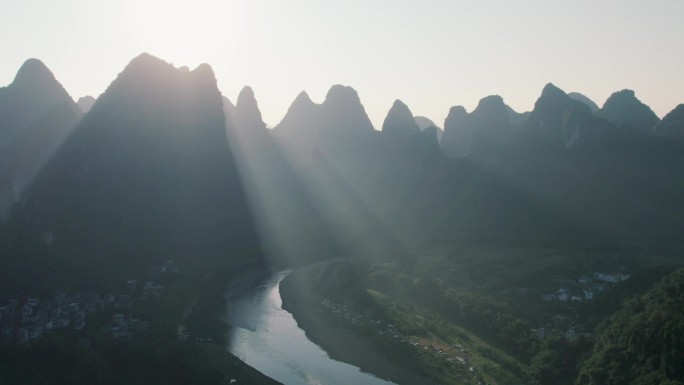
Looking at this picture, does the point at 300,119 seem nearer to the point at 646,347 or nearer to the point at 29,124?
the point at 29,124

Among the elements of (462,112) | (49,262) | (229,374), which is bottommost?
(229,374)

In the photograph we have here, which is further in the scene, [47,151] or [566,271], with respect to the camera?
[47,151]

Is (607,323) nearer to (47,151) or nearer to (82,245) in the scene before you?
(82,245)

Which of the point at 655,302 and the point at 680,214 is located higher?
the point at 680,214

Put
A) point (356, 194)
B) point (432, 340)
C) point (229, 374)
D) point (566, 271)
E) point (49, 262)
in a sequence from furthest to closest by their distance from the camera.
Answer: point (356, 194) → point (566, 271) → point (49, 262) → point (432, 340) → point (229, 374)

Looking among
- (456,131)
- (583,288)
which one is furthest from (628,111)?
(583,288)

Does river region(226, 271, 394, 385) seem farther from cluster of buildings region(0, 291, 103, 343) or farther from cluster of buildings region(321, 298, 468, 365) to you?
cluster of buildings region(0, 291, 103, 343)

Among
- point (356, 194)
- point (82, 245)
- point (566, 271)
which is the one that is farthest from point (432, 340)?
point (356, 194)
